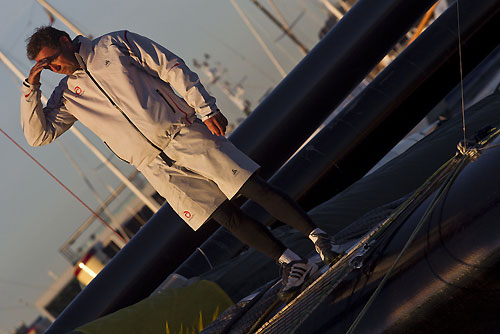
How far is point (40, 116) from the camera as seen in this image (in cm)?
256

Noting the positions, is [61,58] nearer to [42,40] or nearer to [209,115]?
[42,40]

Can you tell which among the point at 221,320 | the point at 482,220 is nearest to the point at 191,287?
the point at 221,320

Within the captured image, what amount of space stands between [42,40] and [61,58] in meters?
0.09

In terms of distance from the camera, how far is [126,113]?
95.8 inches

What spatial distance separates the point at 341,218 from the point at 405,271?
210 cm

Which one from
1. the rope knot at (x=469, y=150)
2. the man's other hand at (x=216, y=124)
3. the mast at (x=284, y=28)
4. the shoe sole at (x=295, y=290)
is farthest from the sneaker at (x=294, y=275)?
the mast at (x=284, y=28)

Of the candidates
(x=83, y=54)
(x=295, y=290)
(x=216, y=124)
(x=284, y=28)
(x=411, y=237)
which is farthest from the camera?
(x=284, y=28)

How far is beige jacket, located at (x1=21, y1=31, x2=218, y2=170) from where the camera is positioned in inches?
94.3

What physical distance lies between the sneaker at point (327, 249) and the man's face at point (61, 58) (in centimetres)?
95

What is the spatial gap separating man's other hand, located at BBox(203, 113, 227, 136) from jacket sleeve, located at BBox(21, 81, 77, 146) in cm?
59

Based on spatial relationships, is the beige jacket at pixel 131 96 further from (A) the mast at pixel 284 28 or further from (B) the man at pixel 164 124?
(A) the mast at pixel 284 28

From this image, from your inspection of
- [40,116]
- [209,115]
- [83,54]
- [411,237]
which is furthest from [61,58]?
[411,237]

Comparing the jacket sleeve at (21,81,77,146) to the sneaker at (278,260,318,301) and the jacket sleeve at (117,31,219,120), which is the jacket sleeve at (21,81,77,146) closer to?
the jacket sleeve at (117,31,219,120)

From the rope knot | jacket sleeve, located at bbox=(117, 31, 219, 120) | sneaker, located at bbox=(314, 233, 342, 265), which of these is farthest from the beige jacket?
the rope knot
